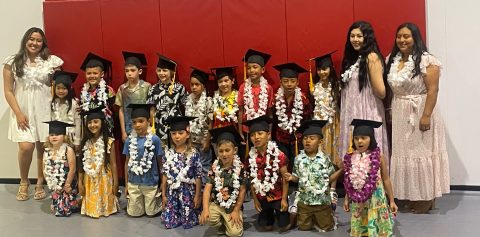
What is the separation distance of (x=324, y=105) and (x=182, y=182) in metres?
1.61

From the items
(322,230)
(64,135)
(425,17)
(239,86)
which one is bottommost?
(322,230)

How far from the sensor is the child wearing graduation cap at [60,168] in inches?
213

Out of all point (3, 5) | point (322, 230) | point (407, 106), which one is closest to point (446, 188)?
point (407, 106)

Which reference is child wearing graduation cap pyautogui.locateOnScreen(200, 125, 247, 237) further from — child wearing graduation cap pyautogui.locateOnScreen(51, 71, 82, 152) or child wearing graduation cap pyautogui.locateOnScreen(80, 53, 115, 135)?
child wearing graduation cap pyautogui.locateOnScreen(51, 71, 82, 152)

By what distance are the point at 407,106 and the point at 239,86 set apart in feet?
6.15

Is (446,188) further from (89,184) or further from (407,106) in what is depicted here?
(89,184)

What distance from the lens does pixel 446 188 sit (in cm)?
504

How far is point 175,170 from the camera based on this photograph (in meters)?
4.95

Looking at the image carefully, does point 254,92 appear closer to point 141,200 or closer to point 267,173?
point 267,173

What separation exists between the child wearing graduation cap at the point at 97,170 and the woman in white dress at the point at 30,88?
976 millimetres

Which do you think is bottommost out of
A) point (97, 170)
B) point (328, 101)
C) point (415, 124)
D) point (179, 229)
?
point (179, 229)

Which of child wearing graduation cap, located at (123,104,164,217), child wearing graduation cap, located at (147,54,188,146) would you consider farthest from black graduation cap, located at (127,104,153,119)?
child wearing graduation cap, located at (147,54,188,146)

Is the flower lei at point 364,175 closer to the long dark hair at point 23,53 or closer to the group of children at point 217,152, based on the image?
the group of children at point 217,152

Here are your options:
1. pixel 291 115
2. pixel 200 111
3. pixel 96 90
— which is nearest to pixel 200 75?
pixel 200 111
